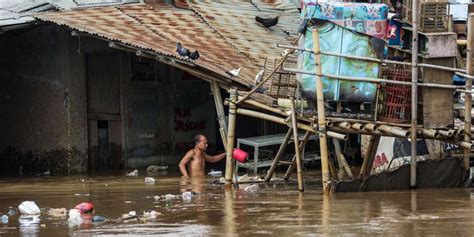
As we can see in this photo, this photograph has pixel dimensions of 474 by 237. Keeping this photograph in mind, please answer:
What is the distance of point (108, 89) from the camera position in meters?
20.1

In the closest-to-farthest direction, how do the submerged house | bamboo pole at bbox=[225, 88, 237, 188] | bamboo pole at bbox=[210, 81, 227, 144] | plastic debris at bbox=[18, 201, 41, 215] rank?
plastic debris at bbox=[18, 201, 41, 215] < bamboo pole at bbox=[225, 88, 237, 188] < bamboo pole at bbox=[210, 81, 227, 144] < the submerged house

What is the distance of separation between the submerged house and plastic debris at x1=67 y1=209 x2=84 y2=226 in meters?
6.86

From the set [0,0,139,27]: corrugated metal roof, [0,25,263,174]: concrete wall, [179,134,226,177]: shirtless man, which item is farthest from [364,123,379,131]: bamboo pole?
[0,25,263,174]: concrete wall

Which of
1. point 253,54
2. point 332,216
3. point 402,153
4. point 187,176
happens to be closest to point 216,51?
point 253,54

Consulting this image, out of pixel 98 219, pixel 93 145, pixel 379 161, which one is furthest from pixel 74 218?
pixel 93 145

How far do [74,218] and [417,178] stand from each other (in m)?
4.20

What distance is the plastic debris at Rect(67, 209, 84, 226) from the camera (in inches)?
468

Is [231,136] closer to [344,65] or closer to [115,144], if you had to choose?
[344,65]

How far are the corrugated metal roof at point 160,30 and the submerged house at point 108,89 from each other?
0.12ft

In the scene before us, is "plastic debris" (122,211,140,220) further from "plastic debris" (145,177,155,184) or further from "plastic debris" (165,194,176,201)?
"plastic debris" (145,177,155,184)

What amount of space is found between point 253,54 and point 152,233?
822 centimetres

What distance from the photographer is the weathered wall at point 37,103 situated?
64.4 feet

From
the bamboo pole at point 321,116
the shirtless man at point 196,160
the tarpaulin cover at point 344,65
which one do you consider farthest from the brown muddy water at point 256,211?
the shirtless man at point 196,160

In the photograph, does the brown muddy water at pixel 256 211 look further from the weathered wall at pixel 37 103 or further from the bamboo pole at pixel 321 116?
the weathered wall at pixel 37 103
